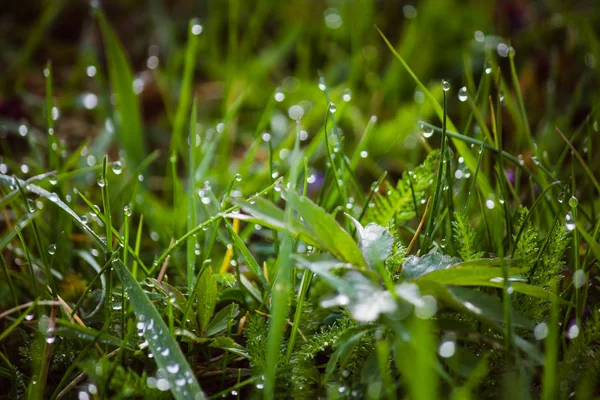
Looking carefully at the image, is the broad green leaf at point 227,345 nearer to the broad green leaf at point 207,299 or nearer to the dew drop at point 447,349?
the broad green leaf at point 207,299

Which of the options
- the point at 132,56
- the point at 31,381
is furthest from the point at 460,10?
the point at 31,381

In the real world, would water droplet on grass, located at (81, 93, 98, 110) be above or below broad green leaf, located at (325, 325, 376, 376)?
above

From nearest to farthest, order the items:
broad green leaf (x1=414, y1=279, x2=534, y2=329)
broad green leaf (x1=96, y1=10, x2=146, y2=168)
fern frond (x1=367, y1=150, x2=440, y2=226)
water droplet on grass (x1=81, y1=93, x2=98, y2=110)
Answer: broad green leaf (x1=414, y1=279, x2=534, y2=329), fern frond (x1=367, y1=150, x2=440, y2=226), broad green leaf (x1=96, y1=10, x2=146, y2=168), water droplet on grass (x1=81, y1=93, x2=98, y2=110)

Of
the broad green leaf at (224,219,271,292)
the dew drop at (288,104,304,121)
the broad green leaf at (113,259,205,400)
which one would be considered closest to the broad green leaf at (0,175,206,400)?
the broad green leaf at (113,259,205,400)

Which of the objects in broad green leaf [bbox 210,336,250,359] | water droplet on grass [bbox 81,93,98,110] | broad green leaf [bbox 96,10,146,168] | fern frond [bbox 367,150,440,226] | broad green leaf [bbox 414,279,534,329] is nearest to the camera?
broad green leaf [bbox 414,279,534,329]

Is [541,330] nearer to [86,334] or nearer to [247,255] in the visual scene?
[247,255]

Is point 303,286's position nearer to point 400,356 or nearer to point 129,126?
point 400,356

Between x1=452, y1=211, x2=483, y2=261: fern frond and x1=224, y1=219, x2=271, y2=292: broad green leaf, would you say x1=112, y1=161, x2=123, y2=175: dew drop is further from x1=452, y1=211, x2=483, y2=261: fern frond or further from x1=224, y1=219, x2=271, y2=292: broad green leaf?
x1=452, y1=211, x2=483, y2=261: fern frond

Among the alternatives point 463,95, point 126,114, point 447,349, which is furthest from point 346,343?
point 126,114
